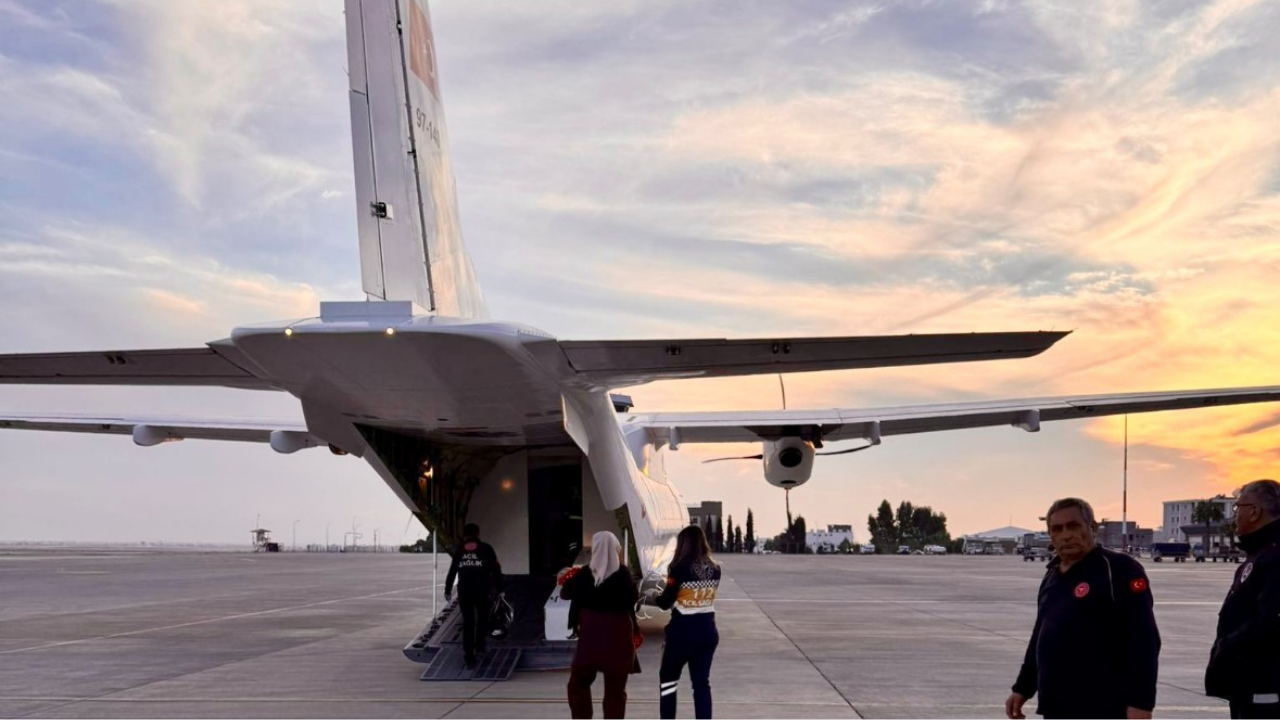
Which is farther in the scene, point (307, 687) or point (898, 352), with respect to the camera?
point (307, 687)

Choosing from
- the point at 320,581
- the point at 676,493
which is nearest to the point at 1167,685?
the point at 676,493

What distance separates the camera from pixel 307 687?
10008 millimetres

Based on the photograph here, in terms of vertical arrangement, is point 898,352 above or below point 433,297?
below

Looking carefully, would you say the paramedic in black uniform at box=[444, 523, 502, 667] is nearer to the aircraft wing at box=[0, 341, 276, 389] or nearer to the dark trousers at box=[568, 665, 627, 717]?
the aircraft wing at box=[0, 341, 276, 389]

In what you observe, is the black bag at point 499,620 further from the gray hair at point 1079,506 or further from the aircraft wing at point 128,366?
the gray hair at point 1079,506

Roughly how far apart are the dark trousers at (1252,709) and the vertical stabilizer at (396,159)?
22.9ft

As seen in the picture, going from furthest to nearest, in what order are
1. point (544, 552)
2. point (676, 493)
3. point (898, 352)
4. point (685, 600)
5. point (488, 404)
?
point (676, 493), point (544, 552), point (488, 404), point (898, 352), point (685, 600)

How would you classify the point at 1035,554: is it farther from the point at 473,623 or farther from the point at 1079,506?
the point at 1079,506

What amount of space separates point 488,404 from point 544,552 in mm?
5661

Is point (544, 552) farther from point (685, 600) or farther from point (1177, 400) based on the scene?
point (1177, 400)

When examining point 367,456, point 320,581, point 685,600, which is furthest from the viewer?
point 320,581

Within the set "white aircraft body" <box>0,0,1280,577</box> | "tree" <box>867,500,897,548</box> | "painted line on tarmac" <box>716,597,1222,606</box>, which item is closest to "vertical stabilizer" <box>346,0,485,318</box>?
"white aircraft body" <box>0,0,1280,577</box>

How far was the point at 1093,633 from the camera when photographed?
13.0 feet

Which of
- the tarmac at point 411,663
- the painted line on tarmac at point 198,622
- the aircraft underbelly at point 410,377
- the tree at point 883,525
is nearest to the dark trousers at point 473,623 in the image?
the tarmac at point 411,663
